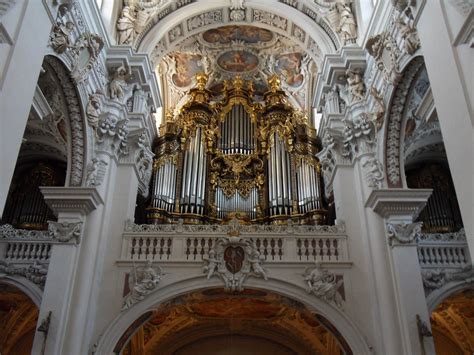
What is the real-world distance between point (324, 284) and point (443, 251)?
2.71m

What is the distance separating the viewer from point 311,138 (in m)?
14.0

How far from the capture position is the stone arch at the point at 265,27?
12.7 metres

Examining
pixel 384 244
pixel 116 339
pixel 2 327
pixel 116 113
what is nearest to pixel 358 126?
pixel 384 244

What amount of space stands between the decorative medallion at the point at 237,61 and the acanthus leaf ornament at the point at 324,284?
8.01 m

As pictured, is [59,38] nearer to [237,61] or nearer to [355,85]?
[355,85]

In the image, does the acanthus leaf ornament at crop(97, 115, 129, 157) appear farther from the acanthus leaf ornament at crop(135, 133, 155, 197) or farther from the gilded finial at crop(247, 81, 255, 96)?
the gilded finial at crop(247, 81, 255, 96)

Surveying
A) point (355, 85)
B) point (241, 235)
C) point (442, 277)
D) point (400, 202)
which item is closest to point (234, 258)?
point (241, 235)

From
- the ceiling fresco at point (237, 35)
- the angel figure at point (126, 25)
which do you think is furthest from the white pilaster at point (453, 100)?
the ceiling fresco at point (237, 35)

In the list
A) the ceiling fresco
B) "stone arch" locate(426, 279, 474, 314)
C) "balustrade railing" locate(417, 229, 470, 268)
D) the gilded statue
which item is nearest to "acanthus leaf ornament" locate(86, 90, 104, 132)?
the gilded statue

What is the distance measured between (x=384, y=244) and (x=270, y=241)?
223cm

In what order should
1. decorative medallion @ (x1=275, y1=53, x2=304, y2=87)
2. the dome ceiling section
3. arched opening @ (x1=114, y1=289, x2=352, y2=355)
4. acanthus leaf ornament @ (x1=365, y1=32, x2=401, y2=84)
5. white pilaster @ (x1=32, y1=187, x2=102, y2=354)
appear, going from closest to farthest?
white pilaster @ (x1=32, y1=187, x2=102, y2=354) < acanthus leaf ornament @ (x1=365, y1=32, x2=401, y2=84) < arched opening @ (x1=114, y1=289, x2=352, y2=355) < the dome ceiling section < decorative medallion @ (x1=275, y1=53, x2=304, y2=87)

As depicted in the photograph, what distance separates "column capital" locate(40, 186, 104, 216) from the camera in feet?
31.5

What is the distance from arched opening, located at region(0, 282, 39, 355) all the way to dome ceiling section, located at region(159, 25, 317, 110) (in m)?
6.97

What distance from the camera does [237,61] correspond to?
15961mm
